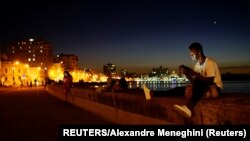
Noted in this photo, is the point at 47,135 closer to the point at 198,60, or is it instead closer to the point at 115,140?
the point at 115,140

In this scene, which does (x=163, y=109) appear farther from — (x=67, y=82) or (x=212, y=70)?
(x=67, y=82)

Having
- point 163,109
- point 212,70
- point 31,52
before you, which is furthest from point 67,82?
point 31,52

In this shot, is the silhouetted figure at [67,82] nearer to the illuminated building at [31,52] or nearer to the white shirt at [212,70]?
the white shirt at [212,70]

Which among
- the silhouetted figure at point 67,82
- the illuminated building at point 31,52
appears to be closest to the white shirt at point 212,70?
the silhouetted figure at point 67,82

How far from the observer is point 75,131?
6.37m

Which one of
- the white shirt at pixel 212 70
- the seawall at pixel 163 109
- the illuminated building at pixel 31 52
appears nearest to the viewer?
the seawall at pixel 163 109

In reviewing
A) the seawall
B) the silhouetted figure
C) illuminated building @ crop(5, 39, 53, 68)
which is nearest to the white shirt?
the seawall

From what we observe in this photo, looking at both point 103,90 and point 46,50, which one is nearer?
point 103,90

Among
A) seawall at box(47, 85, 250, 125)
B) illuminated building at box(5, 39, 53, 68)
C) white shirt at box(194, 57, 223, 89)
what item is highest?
illuminated building at box(5, 39, 53, 68)

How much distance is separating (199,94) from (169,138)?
1134 millimetres

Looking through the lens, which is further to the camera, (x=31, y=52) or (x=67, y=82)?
(x=31, y=52)

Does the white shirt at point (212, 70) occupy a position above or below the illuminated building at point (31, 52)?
below

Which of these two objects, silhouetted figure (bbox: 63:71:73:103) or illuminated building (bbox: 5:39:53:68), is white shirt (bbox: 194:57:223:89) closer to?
silhouetted figure (bbox: 63:71:73:103)

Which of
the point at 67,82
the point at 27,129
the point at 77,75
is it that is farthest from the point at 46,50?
the point at 27,129
